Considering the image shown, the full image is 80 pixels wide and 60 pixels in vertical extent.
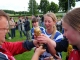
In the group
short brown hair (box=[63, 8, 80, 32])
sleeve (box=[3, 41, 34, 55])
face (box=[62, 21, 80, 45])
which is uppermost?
short brown hair (box=[63, 8, 80, 32])

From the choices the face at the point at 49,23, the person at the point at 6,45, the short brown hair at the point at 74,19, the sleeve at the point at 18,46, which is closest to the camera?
the short brown hair at the point at 74,19

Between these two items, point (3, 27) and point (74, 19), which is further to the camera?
point (3, 27)

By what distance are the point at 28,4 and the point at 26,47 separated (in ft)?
298

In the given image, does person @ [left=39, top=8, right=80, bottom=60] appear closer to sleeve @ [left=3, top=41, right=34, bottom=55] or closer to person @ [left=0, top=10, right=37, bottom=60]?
person @ [left=0, top=10, right=37, bottom=60]

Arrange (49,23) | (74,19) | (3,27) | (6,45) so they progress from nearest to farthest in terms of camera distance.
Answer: (74,19) → (3,27) → (6,45) → (49,23)

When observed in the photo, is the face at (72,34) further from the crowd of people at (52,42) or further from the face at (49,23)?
the face at (49,23)

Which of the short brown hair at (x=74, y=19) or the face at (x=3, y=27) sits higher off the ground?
the short brown hair at (x=74, y=19)

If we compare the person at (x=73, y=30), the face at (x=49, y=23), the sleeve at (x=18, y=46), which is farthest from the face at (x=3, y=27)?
the face at (x=49, y=23)

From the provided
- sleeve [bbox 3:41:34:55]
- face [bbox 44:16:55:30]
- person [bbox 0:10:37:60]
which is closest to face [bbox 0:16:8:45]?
person [bbox 0:10:37:60]

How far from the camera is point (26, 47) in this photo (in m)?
2.63

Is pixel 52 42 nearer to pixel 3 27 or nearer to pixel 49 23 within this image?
pixel 3 27

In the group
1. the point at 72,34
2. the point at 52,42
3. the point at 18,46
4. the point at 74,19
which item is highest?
the point at 74,19

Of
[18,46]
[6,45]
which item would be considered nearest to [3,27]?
[6,45]

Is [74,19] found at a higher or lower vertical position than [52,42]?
higher
